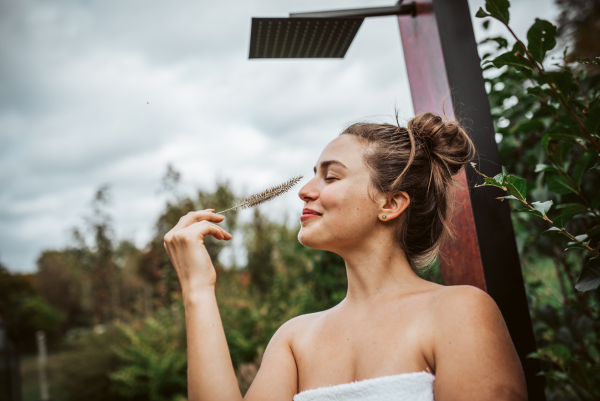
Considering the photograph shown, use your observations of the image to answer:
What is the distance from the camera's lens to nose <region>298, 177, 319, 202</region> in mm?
1573

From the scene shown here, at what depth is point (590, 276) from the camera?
1118 mm

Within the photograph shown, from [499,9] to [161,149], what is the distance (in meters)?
8.14

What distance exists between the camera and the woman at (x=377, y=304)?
1147 mm

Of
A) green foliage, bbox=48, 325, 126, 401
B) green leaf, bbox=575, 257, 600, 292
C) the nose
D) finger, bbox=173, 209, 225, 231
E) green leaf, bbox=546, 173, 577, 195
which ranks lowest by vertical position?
green foliage, bbox=48, 325, 126, 401

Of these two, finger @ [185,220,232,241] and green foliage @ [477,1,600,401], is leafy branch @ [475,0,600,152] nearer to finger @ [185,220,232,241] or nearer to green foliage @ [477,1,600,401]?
green foliage @ [477,1,600,401]

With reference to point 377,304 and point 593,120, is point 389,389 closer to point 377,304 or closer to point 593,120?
point 377,304

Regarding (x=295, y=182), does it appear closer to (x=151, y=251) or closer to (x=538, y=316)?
(x=538, y=316)

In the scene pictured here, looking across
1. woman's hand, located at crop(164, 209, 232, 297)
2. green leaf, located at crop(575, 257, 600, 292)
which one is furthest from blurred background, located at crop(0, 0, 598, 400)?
green leaf, located at crop(575, 257, 600, 292)

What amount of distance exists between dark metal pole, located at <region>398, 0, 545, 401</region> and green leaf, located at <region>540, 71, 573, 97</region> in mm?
522

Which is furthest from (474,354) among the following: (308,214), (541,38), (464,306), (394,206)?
(541,38)

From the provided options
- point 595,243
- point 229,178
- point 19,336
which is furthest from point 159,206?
point 19,336

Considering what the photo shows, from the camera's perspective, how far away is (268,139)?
187 inches

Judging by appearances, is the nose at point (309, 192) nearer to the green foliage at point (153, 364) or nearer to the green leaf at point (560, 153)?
the green leaf at point (560, 153)

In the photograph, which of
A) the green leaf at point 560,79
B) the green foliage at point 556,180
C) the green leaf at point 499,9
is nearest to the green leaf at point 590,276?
the green foliage at point 556,180
